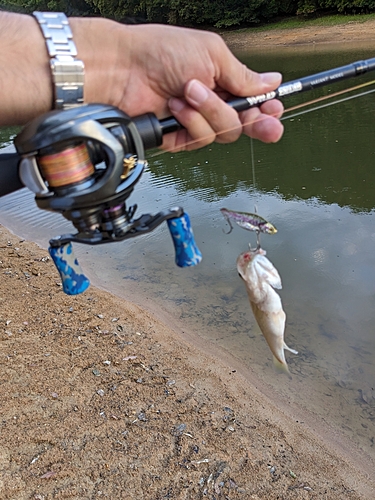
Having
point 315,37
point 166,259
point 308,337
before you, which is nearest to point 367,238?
point 308,337

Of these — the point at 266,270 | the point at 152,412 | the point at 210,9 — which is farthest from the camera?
the point at 210,9

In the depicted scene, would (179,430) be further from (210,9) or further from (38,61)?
(210,9)

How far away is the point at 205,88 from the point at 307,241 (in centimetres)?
452

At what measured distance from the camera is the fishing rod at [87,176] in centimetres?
118

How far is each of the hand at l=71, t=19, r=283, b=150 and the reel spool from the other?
17.3 inches

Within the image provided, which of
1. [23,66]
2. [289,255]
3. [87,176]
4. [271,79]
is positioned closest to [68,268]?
[87,176]

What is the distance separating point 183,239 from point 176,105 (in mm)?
641

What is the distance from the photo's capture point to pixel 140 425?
3412 mm

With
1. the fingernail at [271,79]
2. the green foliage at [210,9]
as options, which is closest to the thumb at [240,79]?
the fingernail at [271,79]

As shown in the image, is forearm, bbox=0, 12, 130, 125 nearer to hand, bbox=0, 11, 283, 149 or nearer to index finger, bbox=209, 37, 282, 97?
hand, bbox=0, 11, 283, 149

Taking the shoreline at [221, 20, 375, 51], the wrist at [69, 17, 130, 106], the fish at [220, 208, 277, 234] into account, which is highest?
the wrist at [69, 17, 130, 106]

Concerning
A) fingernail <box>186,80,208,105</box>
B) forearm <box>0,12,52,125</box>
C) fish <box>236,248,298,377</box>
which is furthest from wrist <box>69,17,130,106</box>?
fish <box>236,248,298,377</box>

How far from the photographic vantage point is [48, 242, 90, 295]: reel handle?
1.37 metres

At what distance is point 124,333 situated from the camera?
4621 millimetres
